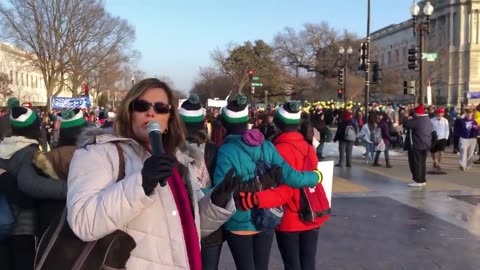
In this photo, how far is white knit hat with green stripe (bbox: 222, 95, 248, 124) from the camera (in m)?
4.39

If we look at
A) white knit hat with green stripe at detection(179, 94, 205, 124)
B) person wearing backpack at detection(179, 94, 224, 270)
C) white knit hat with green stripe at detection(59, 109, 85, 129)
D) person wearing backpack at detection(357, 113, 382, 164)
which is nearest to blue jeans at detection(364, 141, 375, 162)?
person wearing backpack at detection(357, 113, 382, 164)

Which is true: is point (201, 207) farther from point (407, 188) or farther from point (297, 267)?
point (407, 188)

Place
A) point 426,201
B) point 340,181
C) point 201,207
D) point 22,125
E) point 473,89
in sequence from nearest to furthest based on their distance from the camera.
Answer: point 201,207
point 22,125
point 426,201
point 340,181
point 473,89

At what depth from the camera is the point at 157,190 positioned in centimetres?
216

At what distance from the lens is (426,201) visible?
10.1 meters

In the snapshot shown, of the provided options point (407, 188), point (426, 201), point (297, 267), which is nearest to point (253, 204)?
point (297, 267)

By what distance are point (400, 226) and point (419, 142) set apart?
3903mm

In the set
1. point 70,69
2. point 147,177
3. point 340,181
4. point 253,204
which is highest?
point 70,69

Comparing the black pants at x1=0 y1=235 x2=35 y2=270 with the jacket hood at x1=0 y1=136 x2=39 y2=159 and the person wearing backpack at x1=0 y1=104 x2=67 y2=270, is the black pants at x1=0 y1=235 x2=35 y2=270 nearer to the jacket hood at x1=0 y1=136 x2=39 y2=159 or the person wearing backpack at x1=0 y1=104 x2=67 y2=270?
the person wearing backpack at x1=0 y1=104 x2=67 y2=270

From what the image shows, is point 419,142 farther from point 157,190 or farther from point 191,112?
point 157,190

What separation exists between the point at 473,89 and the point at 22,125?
9574 centimetres

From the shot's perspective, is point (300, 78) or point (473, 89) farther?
point (473, 89)

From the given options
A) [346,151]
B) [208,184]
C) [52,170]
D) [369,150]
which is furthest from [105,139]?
[369,150]

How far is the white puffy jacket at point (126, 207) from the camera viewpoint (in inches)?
78.8
